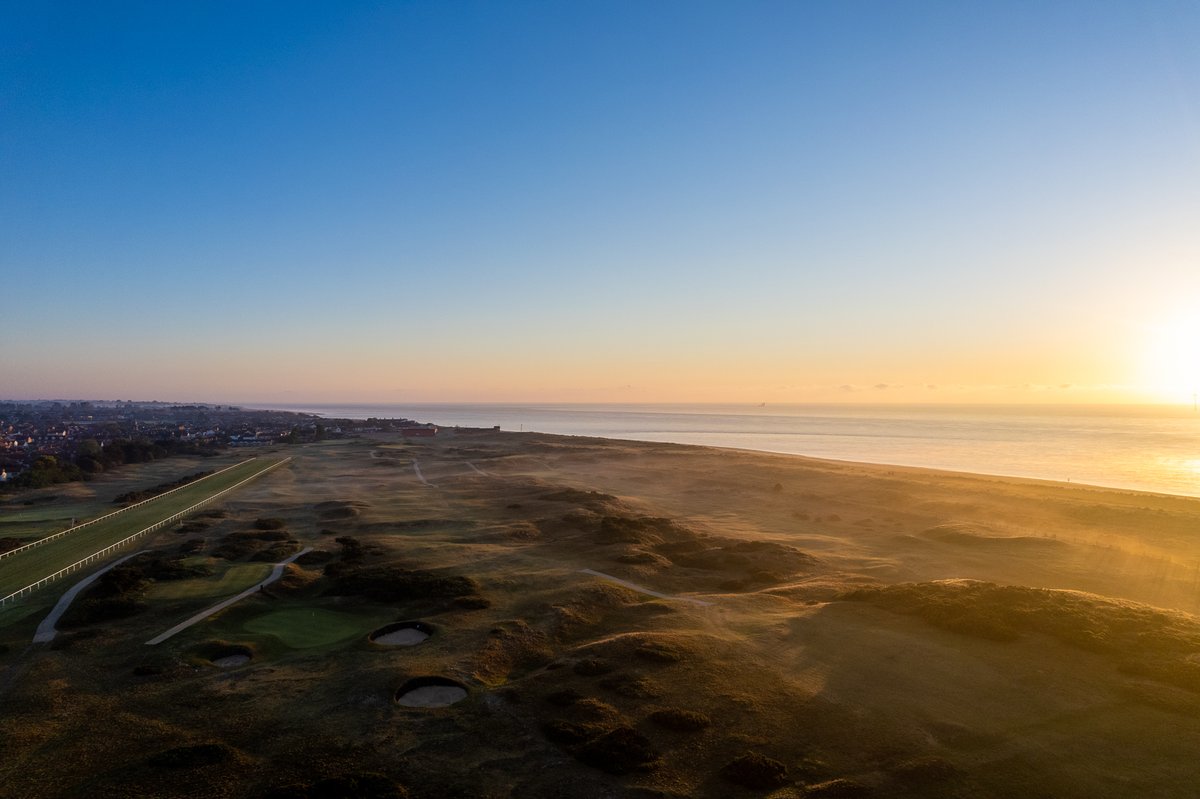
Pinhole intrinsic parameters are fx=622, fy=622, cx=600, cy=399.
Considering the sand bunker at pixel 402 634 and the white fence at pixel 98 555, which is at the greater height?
the white fence at pixel 98 555

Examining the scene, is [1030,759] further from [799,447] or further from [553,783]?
[799,447]

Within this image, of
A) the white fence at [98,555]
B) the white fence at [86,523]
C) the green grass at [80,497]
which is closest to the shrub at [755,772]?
the white fence at [98,555]

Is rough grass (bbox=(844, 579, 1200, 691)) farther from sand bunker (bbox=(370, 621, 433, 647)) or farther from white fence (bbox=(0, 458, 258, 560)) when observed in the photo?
white fence (bbox=(0, 458, 258, 560))

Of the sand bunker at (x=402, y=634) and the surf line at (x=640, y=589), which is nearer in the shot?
the sand bunker at (x=402, y=634)

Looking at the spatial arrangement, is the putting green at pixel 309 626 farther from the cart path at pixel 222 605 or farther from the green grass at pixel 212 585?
the green grass at pixel 212 585

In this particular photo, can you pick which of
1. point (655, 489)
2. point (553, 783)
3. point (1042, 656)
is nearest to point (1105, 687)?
point (1042, 656)

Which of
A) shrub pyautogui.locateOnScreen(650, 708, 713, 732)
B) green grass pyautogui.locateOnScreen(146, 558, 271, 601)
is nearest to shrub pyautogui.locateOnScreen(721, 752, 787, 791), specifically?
shrub pyautogui.locateOnScreen(650, 708, 713, 732)

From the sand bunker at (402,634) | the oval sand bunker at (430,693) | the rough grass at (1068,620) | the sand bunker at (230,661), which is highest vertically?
the rough grass at (1068,620)
